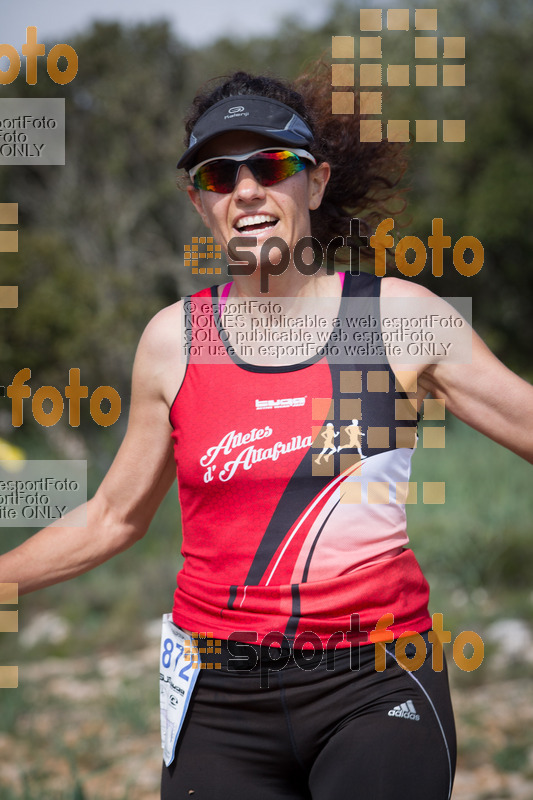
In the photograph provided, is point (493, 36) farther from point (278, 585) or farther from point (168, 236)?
point (278, 585)

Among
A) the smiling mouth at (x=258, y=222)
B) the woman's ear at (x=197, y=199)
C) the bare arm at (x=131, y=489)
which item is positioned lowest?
the bare arm at (x=131, y=489)

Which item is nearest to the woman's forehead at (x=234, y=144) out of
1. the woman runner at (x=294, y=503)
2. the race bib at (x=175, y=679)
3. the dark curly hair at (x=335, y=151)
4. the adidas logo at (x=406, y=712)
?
the woman runner at (x=294, y=503)

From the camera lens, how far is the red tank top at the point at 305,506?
1706 millimetres

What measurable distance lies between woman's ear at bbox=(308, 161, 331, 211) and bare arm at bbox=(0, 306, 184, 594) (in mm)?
438

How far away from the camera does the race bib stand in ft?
5.96

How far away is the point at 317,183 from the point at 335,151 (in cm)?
17

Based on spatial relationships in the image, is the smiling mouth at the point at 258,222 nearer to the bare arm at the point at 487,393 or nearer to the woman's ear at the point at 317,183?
the woman's ear at the point at 317,183

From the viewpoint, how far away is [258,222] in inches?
75.0

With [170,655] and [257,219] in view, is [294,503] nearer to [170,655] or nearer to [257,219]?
[170,655]

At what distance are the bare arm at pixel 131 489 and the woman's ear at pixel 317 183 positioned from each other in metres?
0.44

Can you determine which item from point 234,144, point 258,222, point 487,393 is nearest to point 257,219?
point 258,222

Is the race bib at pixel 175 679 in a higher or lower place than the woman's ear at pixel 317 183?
lower

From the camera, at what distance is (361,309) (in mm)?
1799

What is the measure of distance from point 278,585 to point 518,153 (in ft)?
40.1
